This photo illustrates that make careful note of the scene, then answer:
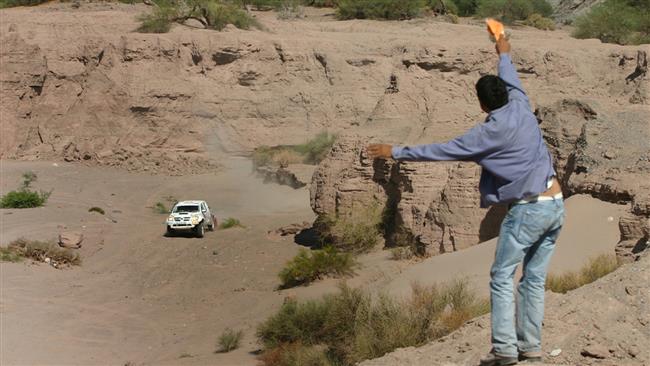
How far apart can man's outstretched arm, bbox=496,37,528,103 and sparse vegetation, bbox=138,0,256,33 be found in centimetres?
2654

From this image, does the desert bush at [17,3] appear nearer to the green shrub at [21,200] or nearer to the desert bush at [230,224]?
the green shrub at [21,200]

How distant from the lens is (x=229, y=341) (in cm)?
1238

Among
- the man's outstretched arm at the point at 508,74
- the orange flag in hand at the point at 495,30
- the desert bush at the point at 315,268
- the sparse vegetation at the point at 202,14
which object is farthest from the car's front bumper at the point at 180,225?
the man's outstretched arm at the point at 508,74

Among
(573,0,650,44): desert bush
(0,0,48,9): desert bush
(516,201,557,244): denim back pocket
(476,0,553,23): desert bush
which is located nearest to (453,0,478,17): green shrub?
(476,0,553,23): desert bush

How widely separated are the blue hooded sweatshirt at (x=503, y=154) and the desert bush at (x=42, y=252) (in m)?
13.2

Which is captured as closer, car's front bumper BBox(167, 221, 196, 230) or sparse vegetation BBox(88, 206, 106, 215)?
car's front bumper BBox(167, 221, 196, 230)

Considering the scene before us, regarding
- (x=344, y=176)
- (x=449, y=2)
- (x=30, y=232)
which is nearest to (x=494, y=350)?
(x=344, y=176)

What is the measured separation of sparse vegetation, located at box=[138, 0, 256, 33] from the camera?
32844 mm

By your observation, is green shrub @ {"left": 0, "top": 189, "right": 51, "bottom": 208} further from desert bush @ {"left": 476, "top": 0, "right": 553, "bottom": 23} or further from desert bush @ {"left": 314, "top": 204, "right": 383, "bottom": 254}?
desert bush @ {"left": 476, "top": 0, "right": 553, "bottom": 23}

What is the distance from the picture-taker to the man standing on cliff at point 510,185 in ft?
20.1

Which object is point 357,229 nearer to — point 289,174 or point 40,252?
point 40,252

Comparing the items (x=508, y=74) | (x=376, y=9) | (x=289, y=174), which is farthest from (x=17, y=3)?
(x=508, y=74)

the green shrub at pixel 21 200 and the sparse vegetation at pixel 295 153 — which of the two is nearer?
the green shrub at pixel 21 200

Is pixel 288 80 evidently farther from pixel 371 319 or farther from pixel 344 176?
pixel 371 319
